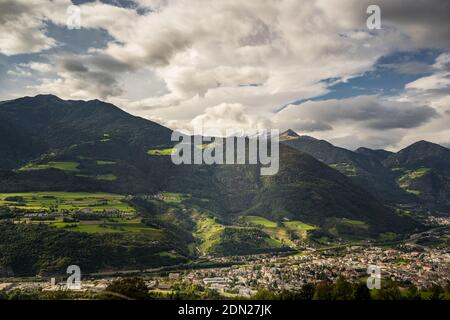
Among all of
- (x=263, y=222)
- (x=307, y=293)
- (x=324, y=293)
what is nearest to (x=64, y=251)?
(x=307, y=293)

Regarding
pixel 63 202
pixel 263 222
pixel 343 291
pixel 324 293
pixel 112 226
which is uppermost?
pixel 63 202

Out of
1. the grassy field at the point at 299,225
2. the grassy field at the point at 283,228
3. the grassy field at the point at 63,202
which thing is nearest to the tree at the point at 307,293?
the grassy field at the point at 283,228

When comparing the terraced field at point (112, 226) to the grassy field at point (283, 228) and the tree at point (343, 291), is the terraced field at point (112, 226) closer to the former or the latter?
the grassy field at point (283, 228)

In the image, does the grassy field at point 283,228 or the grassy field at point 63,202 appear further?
the grassy field at point 283,228

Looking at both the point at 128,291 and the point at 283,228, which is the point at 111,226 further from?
the point at 128,291
